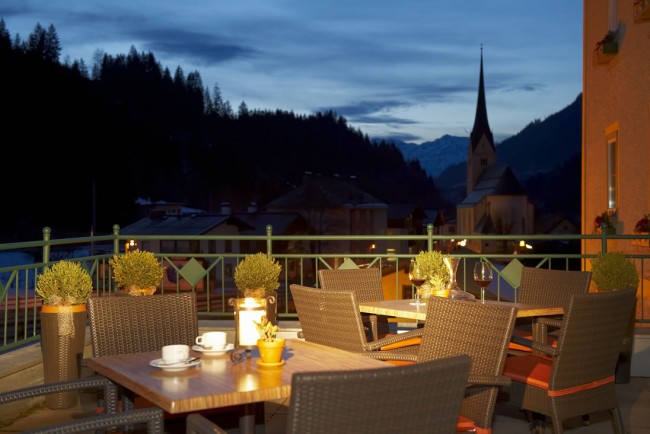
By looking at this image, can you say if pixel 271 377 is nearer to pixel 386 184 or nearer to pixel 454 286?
pixel 454 286

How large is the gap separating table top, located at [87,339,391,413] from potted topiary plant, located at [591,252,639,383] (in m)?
3.44

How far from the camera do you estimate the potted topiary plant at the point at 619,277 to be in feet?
20.0

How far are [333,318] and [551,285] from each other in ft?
7.23

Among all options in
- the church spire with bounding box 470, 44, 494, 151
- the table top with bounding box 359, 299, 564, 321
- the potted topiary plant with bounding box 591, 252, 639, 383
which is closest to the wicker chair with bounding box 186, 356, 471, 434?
the table top with bounding box 359, 299, 564, 321

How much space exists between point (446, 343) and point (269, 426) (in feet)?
5.56

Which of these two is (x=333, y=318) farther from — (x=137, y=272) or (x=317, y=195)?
(x=317, y=195)

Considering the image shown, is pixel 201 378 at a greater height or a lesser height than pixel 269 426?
greater

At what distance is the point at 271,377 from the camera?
278 centimetres

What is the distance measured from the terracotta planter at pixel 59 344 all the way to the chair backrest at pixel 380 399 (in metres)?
3.82

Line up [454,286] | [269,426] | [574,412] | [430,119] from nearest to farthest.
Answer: [574,412] < [269,426] < [454,286] < [430,119]

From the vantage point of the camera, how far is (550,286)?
19.0 feet

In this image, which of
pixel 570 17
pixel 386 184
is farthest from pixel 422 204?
pixel 570 17

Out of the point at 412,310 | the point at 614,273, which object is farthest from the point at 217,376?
the point at 614,273

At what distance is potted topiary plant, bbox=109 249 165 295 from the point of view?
625 centimetres
